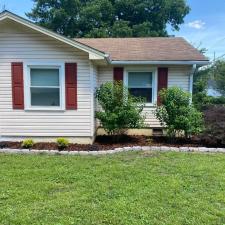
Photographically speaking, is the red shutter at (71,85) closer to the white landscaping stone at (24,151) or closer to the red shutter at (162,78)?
the white landscaping stone at (24,151)

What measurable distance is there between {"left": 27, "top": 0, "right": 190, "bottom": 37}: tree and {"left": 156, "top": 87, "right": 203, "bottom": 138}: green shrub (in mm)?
16649

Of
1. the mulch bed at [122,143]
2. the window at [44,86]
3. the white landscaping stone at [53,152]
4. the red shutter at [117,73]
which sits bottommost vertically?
the white landscaping stone at [53,152]

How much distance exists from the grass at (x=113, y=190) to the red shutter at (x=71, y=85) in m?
2.00

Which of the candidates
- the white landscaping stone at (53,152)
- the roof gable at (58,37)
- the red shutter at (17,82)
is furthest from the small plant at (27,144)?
the roof gable at (58,37)

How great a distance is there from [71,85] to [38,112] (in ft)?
4.27

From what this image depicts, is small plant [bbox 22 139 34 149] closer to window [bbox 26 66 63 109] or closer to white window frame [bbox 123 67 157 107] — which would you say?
window [bbox 26 66 63 109]

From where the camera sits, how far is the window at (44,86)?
28.2 feet

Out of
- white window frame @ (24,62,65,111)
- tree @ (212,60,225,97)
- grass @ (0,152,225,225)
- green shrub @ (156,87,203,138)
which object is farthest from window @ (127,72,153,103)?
tree @ (212,60,225,97)

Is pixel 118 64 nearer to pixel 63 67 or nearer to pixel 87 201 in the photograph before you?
pixel 63 67

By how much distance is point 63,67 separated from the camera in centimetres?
851

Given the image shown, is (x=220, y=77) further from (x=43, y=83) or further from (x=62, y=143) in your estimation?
(x=62, y=143)

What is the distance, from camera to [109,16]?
86.7ft

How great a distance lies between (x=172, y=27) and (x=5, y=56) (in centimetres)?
2425

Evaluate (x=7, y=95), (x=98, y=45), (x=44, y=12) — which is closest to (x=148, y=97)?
(x=98, y=45)
